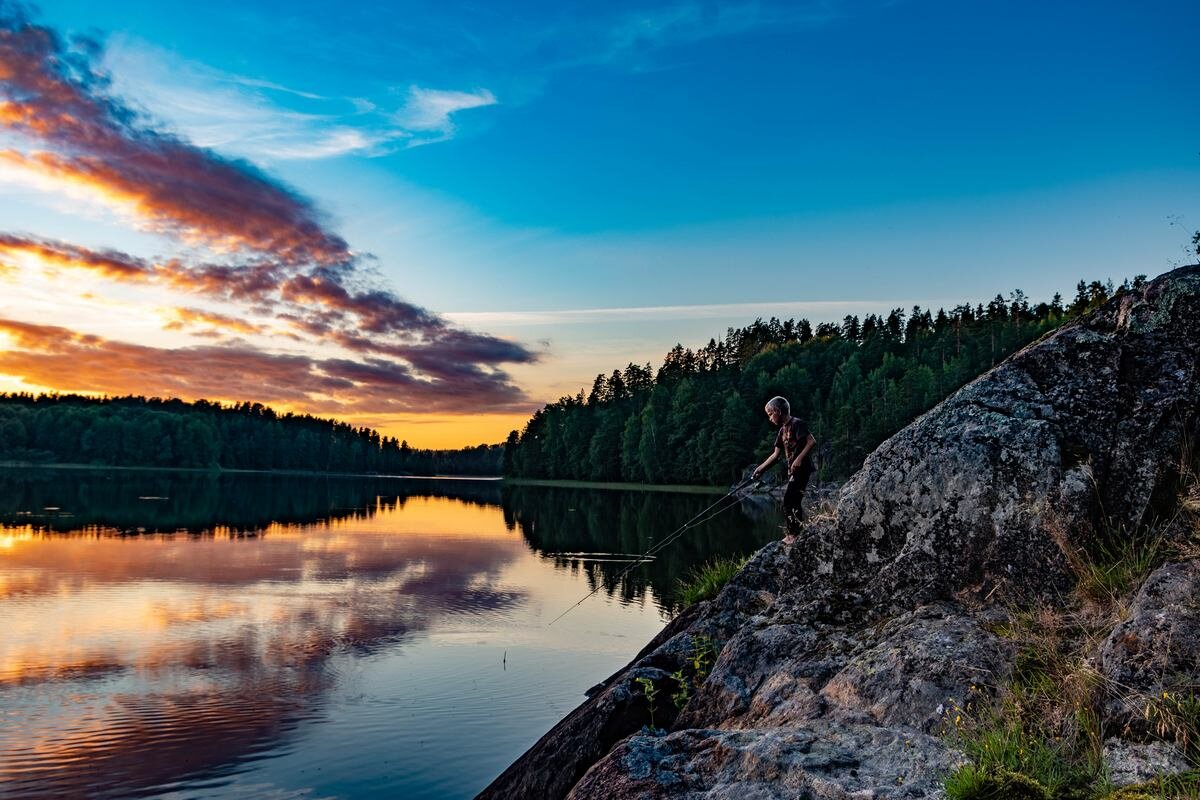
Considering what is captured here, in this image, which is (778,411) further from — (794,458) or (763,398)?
(763,398)

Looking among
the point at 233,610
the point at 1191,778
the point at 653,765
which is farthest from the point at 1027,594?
the point at 233,610

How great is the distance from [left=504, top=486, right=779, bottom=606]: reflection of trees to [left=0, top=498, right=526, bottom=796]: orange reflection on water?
4177 millimetres

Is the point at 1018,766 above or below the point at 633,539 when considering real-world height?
above

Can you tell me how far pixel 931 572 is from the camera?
7.04 m

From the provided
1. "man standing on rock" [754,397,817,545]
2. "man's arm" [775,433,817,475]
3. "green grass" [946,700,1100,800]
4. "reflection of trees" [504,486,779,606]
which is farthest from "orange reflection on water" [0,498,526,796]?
"green grass" [946,700,1100,800]

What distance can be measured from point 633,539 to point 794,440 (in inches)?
1468

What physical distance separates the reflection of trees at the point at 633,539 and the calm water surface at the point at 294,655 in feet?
1.08

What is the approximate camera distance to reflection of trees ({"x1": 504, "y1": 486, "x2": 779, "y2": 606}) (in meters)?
32.2

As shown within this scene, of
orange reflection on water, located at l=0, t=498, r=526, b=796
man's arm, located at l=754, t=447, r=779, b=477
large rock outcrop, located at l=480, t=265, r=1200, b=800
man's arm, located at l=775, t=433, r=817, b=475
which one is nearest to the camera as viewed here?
large rock outcrop, located at l=480, t=265, r=1200, b=800

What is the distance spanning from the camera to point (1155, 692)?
179 inches

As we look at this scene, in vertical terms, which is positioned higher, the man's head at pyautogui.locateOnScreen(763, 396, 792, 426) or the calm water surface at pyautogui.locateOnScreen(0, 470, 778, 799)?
the man's head at pyautogui.locateOnScreen(763, 396, 792, 426)

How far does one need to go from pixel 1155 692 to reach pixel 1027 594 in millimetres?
1931

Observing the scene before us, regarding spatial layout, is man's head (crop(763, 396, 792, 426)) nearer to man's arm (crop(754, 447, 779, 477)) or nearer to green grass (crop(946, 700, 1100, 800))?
man's arm (crop(754, 447, 779, 477))

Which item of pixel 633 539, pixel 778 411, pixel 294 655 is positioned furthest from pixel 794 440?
pixel 633 539
